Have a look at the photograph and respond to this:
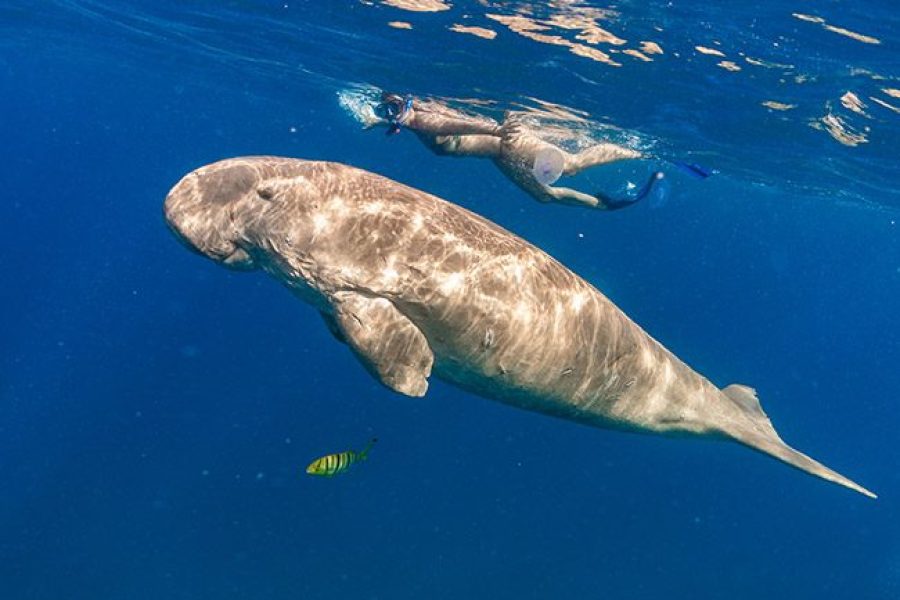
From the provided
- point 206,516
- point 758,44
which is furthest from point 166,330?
point 758,44

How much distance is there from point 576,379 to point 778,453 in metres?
2.71

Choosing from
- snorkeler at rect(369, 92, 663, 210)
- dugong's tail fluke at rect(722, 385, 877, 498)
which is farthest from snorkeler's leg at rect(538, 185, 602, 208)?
dugong's tail fluke at rect(722, 385, 877, 498)

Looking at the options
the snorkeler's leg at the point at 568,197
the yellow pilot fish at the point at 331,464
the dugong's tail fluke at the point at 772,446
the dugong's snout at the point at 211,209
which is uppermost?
the dugong's snout at the point at 211,209

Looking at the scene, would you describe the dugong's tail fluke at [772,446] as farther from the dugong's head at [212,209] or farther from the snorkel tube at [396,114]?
the snorkel tube at [396,114]

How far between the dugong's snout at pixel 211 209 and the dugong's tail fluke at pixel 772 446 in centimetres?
533

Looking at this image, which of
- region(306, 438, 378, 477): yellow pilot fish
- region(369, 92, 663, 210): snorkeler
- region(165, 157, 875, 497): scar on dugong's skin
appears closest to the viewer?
region(165, 157, 875, 497): scar on dugong's skin

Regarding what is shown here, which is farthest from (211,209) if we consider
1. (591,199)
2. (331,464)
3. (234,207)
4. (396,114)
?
(396,114)

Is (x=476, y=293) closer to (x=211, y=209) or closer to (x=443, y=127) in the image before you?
(x=211, y=209)

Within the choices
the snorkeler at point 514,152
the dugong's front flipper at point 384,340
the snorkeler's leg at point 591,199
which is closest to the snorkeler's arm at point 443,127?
the snorkeler at point 514,152

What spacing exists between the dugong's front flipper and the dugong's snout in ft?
3.37

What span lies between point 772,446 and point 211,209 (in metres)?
5.90

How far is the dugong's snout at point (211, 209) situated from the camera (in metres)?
4.73

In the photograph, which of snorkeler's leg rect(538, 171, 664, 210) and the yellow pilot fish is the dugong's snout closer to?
the yellow pilot fish

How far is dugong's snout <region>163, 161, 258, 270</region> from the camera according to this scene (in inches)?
186
